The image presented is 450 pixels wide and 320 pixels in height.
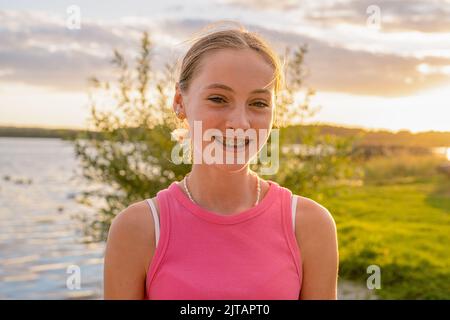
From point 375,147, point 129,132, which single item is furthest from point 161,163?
point 375,147

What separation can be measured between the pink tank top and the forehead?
0.50 meters

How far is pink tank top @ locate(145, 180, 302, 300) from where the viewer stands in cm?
253

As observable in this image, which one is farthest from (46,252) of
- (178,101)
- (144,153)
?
(178,101)

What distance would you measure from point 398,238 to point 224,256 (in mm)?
9157

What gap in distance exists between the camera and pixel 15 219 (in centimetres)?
1864

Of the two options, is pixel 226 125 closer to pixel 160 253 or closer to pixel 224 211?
pixel 224 211

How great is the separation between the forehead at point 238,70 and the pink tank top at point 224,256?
19.6 inches

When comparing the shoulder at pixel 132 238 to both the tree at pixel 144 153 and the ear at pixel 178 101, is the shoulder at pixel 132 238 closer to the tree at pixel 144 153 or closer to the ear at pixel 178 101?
the ear at pixel 178 101

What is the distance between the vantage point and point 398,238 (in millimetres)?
11172

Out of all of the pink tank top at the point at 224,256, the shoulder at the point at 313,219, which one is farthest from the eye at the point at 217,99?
the shoulder at the point at 313,219

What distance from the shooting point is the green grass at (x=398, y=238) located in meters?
8.84

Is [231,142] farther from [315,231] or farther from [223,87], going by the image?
[315,231]

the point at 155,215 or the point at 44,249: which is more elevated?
the point at 155,215
